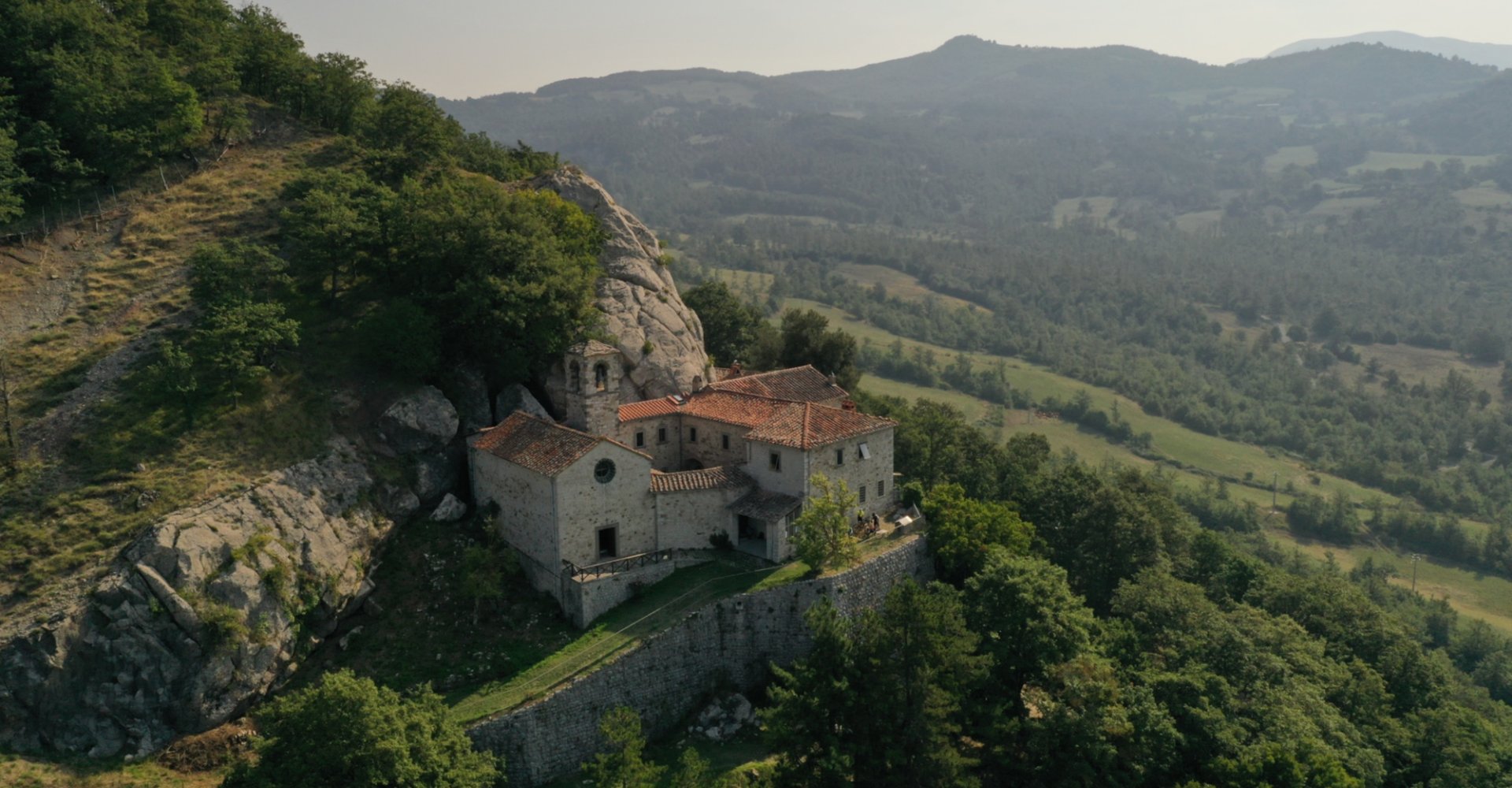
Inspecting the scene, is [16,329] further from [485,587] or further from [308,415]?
[485,587]

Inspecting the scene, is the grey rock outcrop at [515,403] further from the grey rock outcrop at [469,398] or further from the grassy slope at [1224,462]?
the grassy slope at [1224,462]

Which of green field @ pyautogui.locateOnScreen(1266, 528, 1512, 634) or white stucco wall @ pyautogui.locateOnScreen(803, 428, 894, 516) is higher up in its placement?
white stucco wall @ pyautogui.locateOnScreen(803, 428, 894, 516)

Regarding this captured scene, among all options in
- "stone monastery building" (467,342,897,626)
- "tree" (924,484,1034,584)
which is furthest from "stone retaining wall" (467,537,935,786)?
"stone monastery building" (467,342,897,626)

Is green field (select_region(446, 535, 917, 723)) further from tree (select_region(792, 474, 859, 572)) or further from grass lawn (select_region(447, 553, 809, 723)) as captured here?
tree (select_region(792, 474, 859, 572))

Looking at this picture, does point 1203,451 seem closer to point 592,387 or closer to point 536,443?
point 592,387

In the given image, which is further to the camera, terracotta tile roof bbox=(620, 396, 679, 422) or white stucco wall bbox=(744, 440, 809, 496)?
terracotta tile roof bbox=(620, 396, 679, 422)

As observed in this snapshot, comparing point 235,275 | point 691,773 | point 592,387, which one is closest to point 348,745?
point 691,773

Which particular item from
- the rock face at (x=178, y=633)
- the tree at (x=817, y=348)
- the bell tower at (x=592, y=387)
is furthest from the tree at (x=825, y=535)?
the tree at (x=817, y=348)
